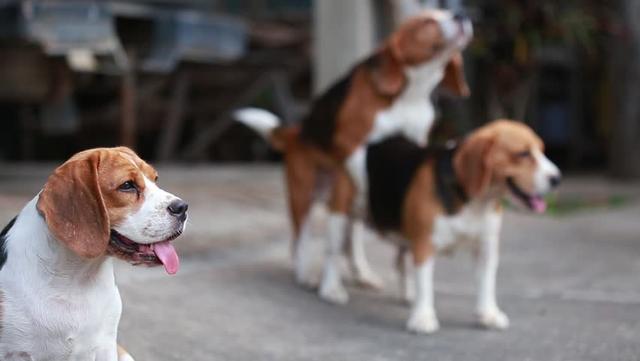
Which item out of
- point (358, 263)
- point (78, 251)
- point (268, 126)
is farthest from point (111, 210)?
point (268, 126)

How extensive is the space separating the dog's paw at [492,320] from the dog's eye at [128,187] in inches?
91.9

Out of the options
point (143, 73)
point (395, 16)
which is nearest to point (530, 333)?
point (395, 16)

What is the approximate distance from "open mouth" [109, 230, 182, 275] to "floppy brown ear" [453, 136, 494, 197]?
6.43ft

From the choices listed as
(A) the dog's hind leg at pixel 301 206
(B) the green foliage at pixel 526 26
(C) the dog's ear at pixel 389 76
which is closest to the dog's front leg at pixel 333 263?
(A) the dog's hind leg at pixel 301 206

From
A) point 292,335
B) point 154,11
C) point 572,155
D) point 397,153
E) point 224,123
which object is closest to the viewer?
point 292,335

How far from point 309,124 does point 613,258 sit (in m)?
Answer: 2.60

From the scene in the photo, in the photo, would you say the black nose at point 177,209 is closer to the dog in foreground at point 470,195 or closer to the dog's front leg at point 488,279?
the dog in foreground at point 470,195

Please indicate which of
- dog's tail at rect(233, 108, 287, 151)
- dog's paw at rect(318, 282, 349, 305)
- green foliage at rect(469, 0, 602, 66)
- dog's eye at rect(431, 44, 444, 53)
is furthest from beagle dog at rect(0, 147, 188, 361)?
green foliage at rect(469, 0, 602, 66)

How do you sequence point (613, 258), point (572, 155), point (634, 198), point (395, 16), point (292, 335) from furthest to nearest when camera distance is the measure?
point (572, 155)
point (634, 198)
point (395, 16)
point (613, 258)
point (292, 335)

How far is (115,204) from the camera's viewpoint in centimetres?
329

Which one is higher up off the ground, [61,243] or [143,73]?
[61,243]

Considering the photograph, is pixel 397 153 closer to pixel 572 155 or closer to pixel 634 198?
pixel 634 198

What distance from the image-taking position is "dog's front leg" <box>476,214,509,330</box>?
16.2ft

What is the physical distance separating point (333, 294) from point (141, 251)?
239cm
